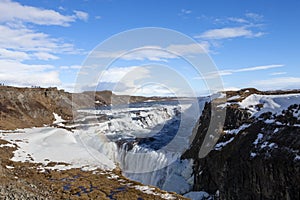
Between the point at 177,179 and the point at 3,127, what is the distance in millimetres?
36223

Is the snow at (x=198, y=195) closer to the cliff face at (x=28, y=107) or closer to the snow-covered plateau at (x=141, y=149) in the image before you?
the snow-covered plateau at (x=141, y=149)

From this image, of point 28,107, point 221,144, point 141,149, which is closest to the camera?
point 221,144

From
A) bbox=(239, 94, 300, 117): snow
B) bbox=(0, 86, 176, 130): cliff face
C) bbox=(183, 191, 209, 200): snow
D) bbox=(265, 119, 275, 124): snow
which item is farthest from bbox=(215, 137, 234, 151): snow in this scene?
bbox=(0, 86, 176, 130): cliff face

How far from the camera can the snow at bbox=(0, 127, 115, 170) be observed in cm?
3003

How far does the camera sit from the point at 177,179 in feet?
76.7

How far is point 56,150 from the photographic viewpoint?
114ft

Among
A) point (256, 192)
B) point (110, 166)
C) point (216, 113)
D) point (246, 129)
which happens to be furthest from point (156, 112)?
point (256, 192)

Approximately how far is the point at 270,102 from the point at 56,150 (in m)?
24.9

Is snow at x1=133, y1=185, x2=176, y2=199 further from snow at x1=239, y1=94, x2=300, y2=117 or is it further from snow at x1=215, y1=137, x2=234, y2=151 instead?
snow at x1=239, y1=94, x2=300, y2=117

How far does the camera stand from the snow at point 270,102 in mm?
18922

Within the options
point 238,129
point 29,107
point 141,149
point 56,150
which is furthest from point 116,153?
point 29,107

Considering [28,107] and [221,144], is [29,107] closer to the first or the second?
[28,107]

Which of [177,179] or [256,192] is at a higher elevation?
[256,192]

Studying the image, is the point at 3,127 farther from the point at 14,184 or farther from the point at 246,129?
the point at 246,129
